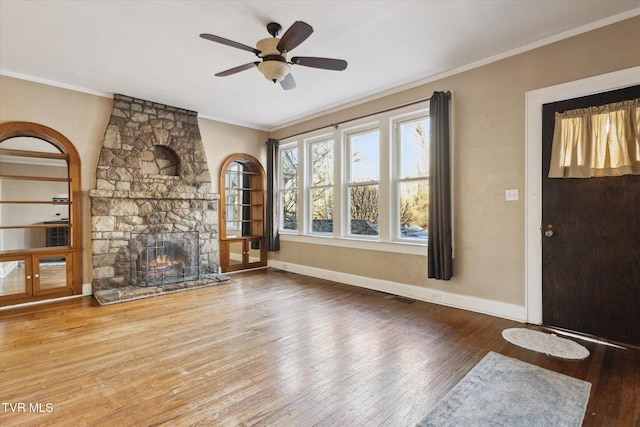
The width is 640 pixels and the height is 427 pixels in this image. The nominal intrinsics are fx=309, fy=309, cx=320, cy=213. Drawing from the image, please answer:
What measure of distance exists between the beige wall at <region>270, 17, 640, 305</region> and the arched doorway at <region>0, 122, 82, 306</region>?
16.0 ft

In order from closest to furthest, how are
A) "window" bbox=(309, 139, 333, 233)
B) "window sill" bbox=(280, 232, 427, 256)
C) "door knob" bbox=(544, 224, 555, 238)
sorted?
"door knob" bbox=(544, 224, 555, 238) → "window sill" bbox=(280, 232, 427, 256) → "window" bbox=(309, 139, 333, 233)

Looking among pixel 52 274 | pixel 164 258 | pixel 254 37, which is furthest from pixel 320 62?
Result: pixel 52 274

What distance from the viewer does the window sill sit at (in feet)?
13.9

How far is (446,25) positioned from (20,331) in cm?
523

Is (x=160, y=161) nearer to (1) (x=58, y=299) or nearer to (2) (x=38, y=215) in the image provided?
(2) (x=38, y=215)

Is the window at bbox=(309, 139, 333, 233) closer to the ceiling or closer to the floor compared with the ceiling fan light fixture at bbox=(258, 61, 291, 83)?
closer to the floor

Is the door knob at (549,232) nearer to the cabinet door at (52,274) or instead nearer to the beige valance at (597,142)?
the beige valance at (597,142)

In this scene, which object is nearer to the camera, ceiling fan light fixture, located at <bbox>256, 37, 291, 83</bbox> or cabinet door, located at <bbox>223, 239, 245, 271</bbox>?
ceiling fan light fixture, located at <bbox>256, 37, 291, 83</bbox>

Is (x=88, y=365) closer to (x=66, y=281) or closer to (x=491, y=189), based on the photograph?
(x=66, y=281)

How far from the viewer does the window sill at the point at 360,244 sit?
424 centimetres

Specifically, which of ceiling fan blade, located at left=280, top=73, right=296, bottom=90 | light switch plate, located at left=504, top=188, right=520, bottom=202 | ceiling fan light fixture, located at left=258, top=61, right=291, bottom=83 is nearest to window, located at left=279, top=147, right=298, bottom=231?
ceiling fan blade, located at left=280, top=73, right=296, bottom=90

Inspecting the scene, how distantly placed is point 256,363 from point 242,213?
4279mm

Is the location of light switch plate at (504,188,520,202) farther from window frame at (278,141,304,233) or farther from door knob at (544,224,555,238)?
window frame at (278,141,304,233)

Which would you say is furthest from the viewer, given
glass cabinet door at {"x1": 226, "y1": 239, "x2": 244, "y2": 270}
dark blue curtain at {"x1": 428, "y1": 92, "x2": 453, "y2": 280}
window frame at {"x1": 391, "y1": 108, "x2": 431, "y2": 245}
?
glass cabinet door at {"x1": 226, "y1": 239, "x2": 244, "y2": 270}
